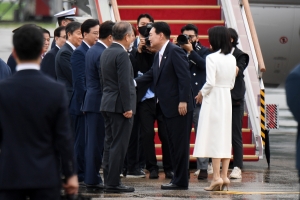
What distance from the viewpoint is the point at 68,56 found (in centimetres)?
891

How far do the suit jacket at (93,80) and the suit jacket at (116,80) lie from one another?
0.23 m

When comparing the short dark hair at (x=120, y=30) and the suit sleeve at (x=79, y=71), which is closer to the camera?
the short dark hair at (x=120, y=30)

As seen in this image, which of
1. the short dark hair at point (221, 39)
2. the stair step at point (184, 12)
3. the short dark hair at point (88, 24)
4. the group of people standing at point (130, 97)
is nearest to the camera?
the group of people standing at point (130, 97)

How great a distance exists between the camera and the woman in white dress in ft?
26.8

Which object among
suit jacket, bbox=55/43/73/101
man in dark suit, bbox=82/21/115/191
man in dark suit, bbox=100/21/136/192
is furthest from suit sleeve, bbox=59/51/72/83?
man in dark suit, bbox=100/21/136/192

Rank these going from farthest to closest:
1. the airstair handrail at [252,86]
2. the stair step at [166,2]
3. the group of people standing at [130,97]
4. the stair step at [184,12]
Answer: the stair step at [166,2] → the stair step at [184,12] → the airstair handrail at [252,86] → the group of people standing at [130,97]

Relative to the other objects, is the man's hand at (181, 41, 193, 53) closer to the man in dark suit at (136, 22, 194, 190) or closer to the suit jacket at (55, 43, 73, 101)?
the man in dark suit at (136, 22, 194, 190)

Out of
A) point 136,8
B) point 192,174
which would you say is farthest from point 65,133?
point 136,8

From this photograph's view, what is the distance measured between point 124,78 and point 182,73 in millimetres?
759

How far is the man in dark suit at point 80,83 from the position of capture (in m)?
8.56

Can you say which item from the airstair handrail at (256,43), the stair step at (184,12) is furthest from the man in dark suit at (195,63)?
the stair step at (184,12)

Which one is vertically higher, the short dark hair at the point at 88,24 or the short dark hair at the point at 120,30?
the short dark hair at the point at 88,24

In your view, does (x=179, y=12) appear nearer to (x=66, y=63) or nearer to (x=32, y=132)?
(x=66, y=63)

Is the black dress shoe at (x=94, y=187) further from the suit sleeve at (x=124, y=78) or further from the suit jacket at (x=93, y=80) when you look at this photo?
the suit sleeve at (x=124, y=78)
